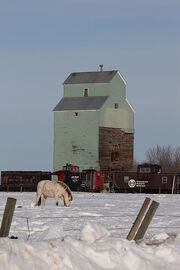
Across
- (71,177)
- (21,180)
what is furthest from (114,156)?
(21,180)

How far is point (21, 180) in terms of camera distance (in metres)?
67.4

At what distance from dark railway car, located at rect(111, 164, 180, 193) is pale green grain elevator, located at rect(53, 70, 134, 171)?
15.7 ft

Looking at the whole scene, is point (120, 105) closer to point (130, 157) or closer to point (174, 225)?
point (130, 157)

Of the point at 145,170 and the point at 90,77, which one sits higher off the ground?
the point at 90,77

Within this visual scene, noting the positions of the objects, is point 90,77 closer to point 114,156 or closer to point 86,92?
point 86,92

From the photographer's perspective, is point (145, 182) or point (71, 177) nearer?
point (145, 182)

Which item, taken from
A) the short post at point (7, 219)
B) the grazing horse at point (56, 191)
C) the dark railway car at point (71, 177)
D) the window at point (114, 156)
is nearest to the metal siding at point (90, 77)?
the window at point (114, 156)

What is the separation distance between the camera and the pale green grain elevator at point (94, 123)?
68938 millimetres

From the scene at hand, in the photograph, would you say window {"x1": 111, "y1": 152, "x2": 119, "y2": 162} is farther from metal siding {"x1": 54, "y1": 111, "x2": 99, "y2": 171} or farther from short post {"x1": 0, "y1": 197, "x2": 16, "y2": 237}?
short post {"x1": 0, "y1": 197, "x2": 16, "y2": 237}

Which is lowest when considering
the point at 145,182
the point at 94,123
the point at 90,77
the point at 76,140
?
the point at 145,182

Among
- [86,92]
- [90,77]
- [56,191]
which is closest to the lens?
[56,191]

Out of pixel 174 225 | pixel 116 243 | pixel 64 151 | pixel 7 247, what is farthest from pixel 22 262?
pixel 64 151

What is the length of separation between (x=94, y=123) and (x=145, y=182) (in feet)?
28.2

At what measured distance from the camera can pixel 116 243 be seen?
1140 centimetres
